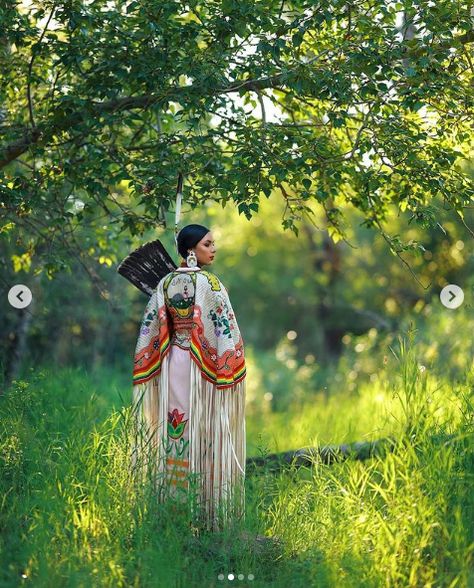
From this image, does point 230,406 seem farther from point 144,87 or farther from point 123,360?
point 123,360

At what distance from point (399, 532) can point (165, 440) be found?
145 centimetres

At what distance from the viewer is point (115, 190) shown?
10.1m

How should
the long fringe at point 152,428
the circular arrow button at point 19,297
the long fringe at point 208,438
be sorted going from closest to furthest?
the long fringe at point 152,428 < the long fringe at point 208,438 < the circular arrow button at point 19,297

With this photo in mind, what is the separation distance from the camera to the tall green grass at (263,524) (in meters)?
4.64

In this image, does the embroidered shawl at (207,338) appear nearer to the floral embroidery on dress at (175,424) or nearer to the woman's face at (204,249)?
the woman's face at (204,249)

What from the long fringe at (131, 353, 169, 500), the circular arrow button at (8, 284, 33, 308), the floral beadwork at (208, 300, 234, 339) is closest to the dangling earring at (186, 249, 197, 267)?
the floral beadwork at (208, 300, 234, 339)

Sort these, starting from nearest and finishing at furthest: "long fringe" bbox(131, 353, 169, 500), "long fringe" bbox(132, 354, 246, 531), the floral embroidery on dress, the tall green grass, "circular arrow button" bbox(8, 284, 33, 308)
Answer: the tall green grass < "long fringe" bbox(131, 353, 169, 500) < "long fringe" bbox(132, 354, 246, 531) < the floral embroidery on dress < "circular arrow button" bbox(8, 284, 33, 308)

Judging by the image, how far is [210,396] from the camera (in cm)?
565

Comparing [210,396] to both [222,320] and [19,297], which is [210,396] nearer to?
[222,320]

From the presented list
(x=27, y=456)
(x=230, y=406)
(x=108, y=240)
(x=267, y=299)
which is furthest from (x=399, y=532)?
(x=267, y=299)

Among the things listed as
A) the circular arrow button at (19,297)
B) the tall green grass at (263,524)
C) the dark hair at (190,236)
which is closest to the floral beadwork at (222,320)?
the dark hair at (190,236)

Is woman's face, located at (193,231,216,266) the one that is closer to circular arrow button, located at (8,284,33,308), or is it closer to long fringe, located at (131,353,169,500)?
long fringe, located at (131,353,169,500)

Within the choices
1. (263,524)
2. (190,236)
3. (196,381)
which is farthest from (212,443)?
(190,236)

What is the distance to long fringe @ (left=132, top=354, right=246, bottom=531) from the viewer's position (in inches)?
218
